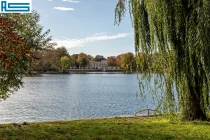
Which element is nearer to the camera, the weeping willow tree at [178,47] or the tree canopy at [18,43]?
the tree canopy at [18,43]

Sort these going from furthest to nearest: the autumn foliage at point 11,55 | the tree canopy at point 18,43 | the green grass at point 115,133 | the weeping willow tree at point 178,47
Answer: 1. the weeping willow tree at point 178,47
2. the green grass at point 115,133
3. the tree canopy at point 18,43
4. the autumn foliage at point 11,55

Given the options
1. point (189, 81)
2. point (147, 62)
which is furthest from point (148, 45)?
point (189, 81)

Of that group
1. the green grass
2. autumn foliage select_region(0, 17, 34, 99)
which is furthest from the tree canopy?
the green grass

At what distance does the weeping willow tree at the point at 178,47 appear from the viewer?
6.79 metres

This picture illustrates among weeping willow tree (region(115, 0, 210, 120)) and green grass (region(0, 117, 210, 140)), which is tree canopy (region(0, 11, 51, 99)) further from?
weeping willow tree (region(115, 0, 210, 120))

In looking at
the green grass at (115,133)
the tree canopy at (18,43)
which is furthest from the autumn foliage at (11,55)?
the green grass at (115,133)

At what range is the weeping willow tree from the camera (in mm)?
6793

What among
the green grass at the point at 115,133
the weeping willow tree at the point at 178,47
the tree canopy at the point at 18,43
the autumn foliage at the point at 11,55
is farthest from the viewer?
the weeping willow tree at the point at 178,47

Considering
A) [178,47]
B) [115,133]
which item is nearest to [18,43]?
[115,133]

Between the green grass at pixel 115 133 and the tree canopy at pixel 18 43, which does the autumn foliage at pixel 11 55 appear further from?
the green grass at pixel 115 133

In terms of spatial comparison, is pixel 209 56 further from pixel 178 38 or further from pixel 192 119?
pixel 192 119

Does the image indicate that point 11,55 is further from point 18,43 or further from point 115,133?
point 115,133

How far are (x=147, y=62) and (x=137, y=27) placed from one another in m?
1.22

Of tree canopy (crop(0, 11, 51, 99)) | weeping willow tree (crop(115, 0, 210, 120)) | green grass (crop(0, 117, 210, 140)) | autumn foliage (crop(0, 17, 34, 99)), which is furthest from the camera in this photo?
weeping willow tree (crop(115, 0, 210, 120))
